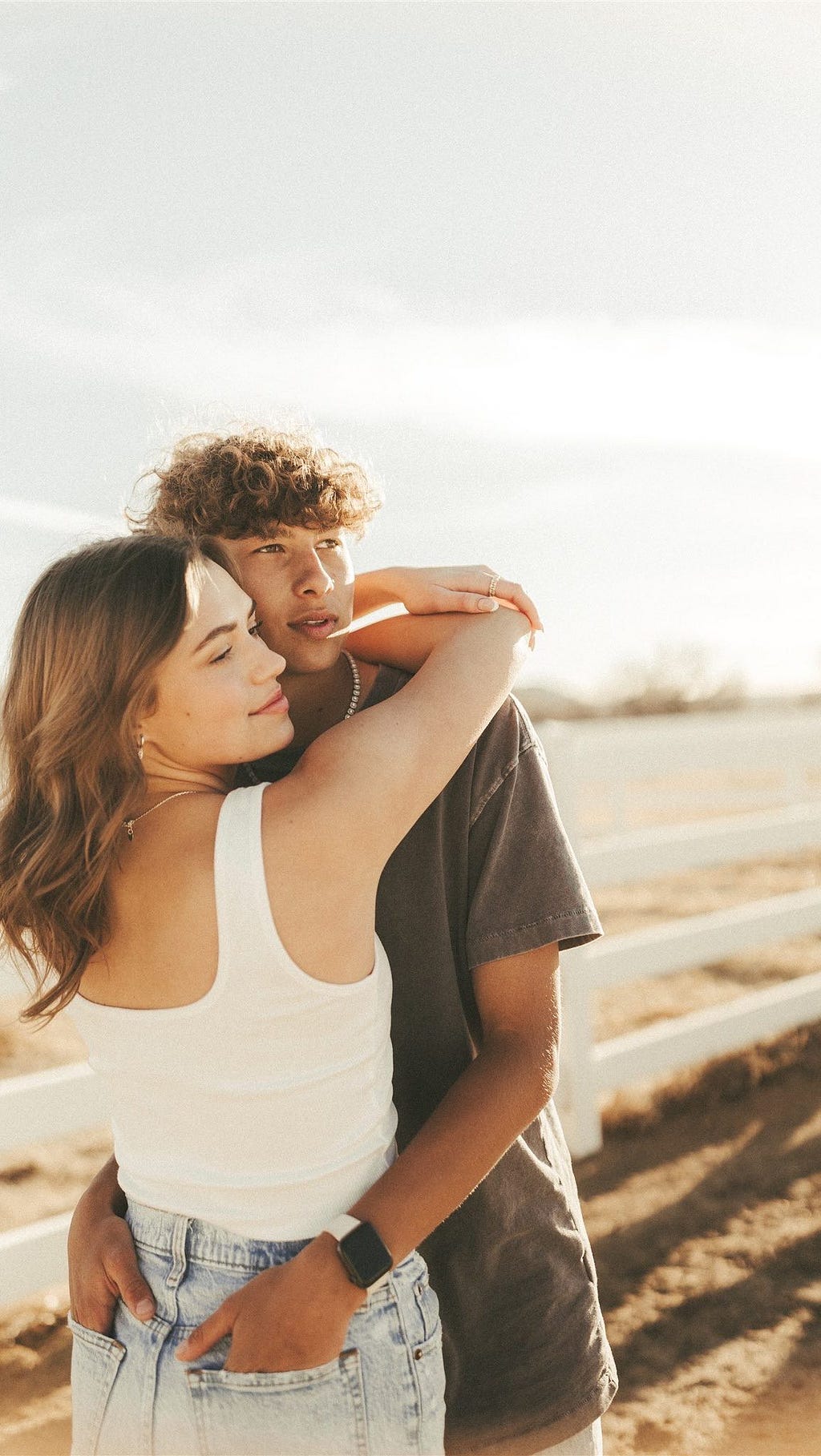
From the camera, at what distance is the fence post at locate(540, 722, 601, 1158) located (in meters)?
4.91

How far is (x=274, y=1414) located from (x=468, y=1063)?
568 mm

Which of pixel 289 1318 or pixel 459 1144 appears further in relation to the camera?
pixel 459 1144

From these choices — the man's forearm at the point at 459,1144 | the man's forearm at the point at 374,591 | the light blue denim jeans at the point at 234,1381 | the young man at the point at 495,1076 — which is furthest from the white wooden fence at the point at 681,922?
the light blue denim jeans at the point at 234,1381

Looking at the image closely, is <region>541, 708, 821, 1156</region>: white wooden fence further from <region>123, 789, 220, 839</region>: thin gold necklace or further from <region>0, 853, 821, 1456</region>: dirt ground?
<region>123, 789, 220, 839</region>: thin gold necklace

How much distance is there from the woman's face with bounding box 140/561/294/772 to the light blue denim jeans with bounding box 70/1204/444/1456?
1.97 ft

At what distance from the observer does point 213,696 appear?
1.59 m

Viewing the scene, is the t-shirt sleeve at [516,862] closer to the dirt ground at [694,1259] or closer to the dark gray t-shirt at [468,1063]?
the dark gray t-shirt at [468,1063]

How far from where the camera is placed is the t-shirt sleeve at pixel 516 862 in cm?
174

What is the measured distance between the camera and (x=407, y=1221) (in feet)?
4.91

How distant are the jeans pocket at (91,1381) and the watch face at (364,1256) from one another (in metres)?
0.34

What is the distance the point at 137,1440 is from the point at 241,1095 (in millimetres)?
424

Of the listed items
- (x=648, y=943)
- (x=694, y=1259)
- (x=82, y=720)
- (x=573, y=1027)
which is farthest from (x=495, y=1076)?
(x=648, y=943)

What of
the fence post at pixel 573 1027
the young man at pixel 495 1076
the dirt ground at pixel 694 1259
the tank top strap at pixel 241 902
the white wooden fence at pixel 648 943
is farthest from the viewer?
the fence post at pixel 573 1027

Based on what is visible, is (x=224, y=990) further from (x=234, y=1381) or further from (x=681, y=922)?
(x=681, y=922)
